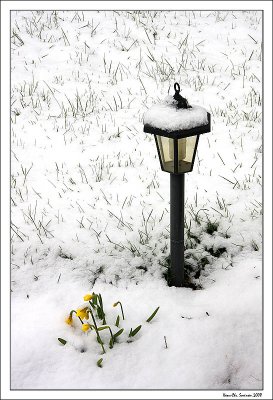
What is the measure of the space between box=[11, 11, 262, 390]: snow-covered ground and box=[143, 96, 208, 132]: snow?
3.76ft

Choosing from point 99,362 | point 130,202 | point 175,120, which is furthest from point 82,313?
point 130,202

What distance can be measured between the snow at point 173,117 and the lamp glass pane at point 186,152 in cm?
16

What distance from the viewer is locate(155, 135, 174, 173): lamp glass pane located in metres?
2.52

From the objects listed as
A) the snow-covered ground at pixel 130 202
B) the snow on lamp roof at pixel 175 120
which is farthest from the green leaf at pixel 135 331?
the snow on lamp roof at pixel 175 120

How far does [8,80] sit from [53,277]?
1977 mm

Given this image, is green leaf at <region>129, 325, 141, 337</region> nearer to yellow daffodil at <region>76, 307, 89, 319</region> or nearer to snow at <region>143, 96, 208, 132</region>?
yellow daffodil at <region>76, 307, 89, 319</region>

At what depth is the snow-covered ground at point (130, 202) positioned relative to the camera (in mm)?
2572

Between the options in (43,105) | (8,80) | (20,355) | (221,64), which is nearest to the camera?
(20,355)

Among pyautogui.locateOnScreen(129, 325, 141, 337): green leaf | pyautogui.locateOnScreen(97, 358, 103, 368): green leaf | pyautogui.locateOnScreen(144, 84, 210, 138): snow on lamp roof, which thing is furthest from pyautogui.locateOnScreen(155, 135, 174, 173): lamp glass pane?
pyautogui.locateOnScreen(97, 358, 103, 368): green leaf

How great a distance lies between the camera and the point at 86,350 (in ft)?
→ 8.55

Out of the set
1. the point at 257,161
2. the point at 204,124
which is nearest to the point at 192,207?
the point at 257,161

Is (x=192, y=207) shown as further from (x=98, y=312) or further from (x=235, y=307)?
(x=98, y=312)

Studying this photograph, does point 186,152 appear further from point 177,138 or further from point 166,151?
point 177,138

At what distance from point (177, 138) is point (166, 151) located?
0.71 ft
